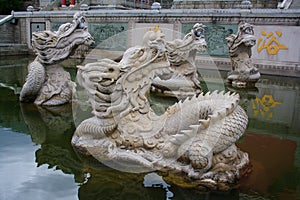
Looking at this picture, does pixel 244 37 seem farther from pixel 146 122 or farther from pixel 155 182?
pixel 155 182

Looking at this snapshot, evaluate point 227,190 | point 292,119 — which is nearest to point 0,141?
point 227,190

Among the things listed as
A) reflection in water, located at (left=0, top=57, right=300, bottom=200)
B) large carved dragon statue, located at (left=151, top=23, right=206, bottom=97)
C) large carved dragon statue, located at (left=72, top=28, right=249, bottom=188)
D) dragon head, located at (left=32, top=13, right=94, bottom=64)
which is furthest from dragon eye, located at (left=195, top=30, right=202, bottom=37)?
large carved dragon statue, located at (left=72, top=28, right=249, bottom=188)

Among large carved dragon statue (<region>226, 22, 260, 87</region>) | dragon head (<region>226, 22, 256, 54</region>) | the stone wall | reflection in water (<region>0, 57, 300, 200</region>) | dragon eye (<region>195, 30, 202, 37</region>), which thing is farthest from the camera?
the stone wall

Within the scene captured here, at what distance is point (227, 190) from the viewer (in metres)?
3.03

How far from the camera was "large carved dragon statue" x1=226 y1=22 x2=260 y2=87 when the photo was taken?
789 cm

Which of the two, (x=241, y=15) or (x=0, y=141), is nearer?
(x=0, y=141)

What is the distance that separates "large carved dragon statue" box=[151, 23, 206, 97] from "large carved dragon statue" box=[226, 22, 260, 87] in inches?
70.7

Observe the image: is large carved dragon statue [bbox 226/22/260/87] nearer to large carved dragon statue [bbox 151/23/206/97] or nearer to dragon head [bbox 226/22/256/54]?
dragon head [bbox 226/22/256/54]

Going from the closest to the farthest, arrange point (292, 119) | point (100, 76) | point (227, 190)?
point (227, 190) < point (100, 76) < point (292, 119)

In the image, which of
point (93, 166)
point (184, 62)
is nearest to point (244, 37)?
point (184, 62)

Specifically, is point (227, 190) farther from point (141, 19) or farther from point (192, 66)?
point (141, 19)

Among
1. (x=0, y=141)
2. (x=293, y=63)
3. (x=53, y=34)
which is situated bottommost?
(x=0, y=141)

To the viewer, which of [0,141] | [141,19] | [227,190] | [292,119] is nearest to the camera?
[227,190]

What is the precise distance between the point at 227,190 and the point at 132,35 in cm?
1033
